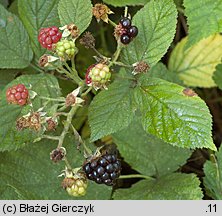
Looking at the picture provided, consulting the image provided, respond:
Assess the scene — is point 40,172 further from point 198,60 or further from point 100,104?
point 198,60

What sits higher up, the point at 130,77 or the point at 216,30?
the point at 216,30

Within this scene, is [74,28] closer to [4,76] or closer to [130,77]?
[130,77]

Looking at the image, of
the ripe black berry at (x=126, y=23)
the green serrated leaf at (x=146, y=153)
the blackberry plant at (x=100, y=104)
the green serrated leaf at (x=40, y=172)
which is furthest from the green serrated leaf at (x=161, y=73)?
the ripe black berry at (x=126, y=23)

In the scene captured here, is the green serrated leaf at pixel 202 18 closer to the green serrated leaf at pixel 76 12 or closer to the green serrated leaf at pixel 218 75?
the green serrated leaf at pixel 76 12

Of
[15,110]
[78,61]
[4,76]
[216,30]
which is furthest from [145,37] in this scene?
[78,61]

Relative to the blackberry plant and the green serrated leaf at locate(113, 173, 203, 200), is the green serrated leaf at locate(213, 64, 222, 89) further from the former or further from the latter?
the green serrated leaf at locate(113, 173, 203, 200)

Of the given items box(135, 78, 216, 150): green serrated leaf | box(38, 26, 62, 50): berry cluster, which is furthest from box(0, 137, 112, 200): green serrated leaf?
box(38, 26, 62, 50): berry cluster
